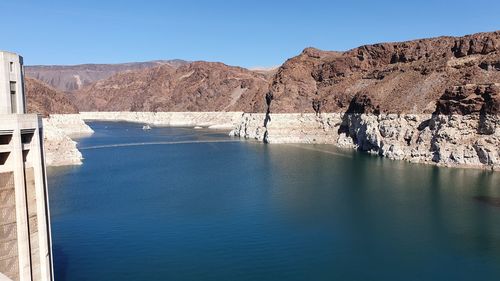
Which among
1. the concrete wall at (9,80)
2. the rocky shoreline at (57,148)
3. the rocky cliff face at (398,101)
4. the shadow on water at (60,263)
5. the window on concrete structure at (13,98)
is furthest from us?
the rocky shoreline at (57,148)

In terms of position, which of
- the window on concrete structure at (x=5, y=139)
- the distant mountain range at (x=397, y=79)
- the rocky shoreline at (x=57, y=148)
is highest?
the distant mountain range at (x=397, y=79)

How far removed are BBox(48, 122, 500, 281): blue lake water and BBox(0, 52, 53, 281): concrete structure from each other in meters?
8.14

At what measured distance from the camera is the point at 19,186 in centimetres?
1695

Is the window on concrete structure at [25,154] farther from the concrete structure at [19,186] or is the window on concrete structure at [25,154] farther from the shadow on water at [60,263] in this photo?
the shadow on water at [60,263]

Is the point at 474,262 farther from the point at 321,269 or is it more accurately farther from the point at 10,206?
the point at 10,206

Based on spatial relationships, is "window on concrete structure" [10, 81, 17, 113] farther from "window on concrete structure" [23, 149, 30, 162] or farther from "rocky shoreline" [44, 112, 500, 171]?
"rocky shoreline" [44, 112, 500, 171]

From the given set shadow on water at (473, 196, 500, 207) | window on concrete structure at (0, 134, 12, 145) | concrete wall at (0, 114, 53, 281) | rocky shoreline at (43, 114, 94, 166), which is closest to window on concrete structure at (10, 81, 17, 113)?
concrete wall at (0, 114, 53, 281)

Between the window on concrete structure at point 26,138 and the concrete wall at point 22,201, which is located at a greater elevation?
the window on concrete structure at point 26,138

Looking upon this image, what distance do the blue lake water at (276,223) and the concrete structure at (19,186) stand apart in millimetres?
8142

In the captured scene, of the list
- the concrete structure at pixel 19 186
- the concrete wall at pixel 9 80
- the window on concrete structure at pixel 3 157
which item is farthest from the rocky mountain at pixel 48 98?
the window on concrete structure at pixel 3 157

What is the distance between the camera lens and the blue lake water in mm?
26891

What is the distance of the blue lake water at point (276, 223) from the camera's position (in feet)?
88.2

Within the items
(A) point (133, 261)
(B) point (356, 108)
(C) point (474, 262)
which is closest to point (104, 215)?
(A) point (133, 261)

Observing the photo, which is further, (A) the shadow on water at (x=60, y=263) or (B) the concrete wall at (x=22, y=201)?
(A) the shadow on water at (x=60, y=263)
